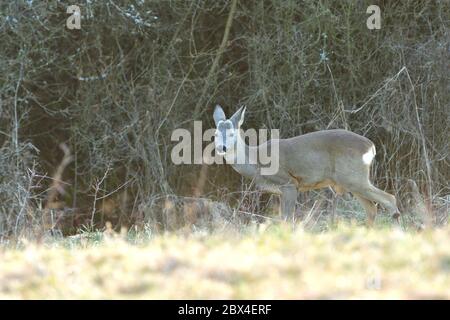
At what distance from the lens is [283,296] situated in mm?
4957

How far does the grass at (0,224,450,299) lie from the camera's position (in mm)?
5062

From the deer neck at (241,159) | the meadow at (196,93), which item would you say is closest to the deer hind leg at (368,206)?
the meadow at (196,93)

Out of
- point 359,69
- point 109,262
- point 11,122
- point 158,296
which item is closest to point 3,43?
point 11,122

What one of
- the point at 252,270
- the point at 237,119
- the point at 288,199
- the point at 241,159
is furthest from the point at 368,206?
the point at 252,270

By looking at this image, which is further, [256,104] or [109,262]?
→ [256,104]

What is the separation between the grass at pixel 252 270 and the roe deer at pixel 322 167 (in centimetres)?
398

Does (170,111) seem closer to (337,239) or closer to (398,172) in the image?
(398,172)

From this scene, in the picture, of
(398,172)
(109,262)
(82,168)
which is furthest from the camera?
(82,168)

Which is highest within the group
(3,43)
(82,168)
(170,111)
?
(3,43)

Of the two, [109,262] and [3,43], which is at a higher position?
[3,43]

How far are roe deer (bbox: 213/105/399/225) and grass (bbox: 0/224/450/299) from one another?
398 centimetres

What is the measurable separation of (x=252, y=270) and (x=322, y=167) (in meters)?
5.37
